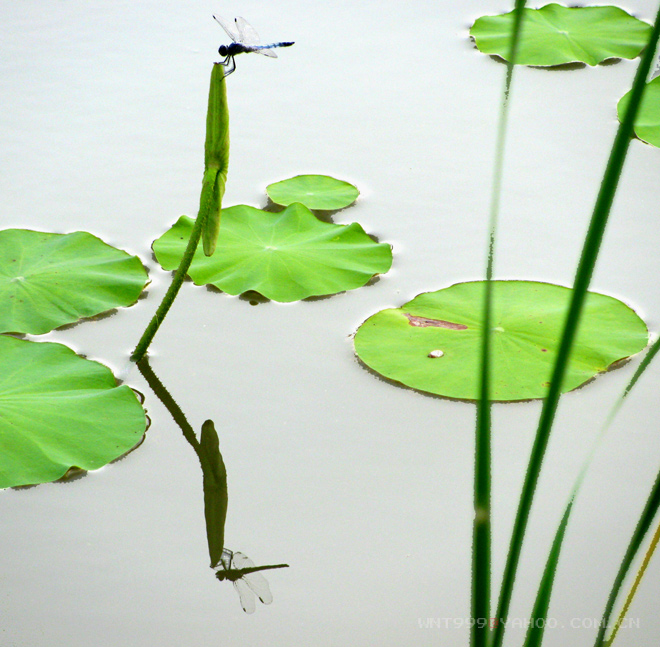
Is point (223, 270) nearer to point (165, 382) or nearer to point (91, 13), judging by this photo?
point (165, 382)

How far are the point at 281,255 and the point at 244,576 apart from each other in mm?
705

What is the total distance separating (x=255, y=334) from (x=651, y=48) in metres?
1.10

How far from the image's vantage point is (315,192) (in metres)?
1.82

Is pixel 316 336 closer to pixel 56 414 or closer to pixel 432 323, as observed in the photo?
pixel 432 323

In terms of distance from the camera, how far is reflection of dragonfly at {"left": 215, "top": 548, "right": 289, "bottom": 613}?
101cm

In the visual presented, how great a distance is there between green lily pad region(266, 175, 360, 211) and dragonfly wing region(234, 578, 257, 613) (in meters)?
0.94

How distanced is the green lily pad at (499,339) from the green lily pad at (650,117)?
2.15 feet

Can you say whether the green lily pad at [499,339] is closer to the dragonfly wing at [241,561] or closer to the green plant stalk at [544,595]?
the dragonfly wing at [241,561]

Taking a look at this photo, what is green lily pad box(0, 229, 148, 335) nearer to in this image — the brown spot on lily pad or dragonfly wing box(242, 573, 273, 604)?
the brown spot on lily pad

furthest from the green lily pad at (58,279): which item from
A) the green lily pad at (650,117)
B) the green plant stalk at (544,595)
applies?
the green lily pad at (650,117)

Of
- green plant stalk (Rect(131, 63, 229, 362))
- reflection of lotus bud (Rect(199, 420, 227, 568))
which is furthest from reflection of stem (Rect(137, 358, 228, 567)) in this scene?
green plant stalk (Rect(131, 63, 229, 362))

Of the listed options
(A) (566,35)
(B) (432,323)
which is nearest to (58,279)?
(B) (432,323)

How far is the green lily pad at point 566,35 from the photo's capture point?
2.43 m

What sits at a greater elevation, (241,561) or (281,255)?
(281,255)
